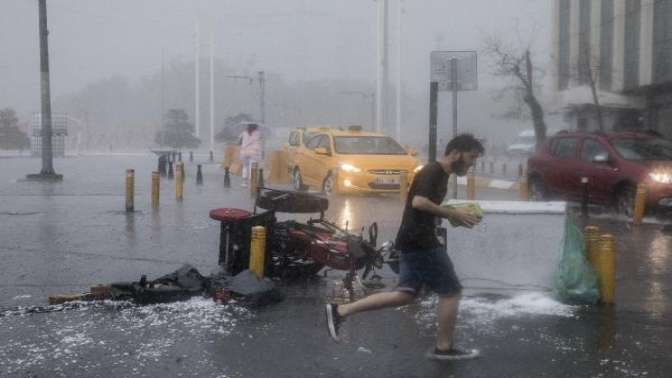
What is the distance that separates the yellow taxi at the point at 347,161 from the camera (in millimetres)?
18656

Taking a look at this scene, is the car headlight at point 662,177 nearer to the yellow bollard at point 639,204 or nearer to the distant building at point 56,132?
the yellow bollard at point 639,204

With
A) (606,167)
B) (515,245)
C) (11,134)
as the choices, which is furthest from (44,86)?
(11,134)

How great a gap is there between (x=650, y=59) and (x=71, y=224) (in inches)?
966

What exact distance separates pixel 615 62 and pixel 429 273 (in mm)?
31368

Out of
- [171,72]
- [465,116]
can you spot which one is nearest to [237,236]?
[465,116]

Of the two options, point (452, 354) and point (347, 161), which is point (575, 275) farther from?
point (347, 161)

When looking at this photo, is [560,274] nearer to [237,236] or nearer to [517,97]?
[237,236]

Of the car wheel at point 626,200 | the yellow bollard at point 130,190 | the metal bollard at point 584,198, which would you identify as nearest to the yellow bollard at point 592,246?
the metal bollard at point 584,198

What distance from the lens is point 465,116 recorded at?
8144 centimetres

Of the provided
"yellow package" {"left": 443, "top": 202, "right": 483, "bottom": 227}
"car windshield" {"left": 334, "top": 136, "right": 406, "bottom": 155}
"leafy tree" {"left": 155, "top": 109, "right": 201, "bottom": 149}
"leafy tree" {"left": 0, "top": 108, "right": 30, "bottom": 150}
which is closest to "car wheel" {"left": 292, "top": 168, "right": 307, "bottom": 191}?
"car windshield" {"left": 334, "top": 136, "right": 406, "bottom": 155}

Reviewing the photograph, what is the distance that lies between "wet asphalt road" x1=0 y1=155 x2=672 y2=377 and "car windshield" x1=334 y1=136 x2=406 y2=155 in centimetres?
996

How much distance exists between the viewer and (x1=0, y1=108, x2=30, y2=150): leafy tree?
66.6 metres

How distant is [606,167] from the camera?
1490cm

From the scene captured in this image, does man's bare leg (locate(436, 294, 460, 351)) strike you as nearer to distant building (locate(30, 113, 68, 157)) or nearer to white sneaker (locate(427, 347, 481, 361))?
white sneaker (locate(427, 347, 481, 361))
